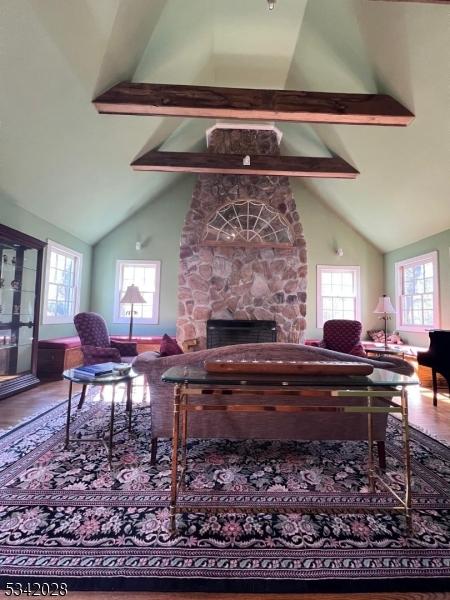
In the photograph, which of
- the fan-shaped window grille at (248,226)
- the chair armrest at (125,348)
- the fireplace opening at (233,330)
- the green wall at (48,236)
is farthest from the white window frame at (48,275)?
the fireplace opening at (233,330)

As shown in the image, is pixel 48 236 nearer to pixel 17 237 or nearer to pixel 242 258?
pixel 17 237

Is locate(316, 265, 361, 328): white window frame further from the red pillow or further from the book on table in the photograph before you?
the book on table

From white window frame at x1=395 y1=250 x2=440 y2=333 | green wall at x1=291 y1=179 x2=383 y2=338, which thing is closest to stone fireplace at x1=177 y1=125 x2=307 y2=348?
green wall at x1=291 y1=179 x2=383 y2=338

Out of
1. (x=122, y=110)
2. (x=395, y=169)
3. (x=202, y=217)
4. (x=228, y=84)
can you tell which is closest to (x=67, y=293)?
(x=202, y=217)

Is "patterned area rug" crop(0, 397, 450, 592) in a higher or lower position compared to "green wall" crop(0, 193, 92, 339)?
lower

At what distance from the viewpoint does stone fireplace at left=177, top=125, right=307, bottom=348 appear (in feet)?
19.5

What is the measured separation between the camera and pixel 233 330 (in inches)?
229

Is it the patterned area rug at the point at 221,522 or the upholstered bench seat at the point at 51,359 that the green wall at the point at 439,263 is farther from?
the upholstered bench seat at the point at 51,359

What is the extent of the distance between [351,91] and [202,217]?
3.27 m

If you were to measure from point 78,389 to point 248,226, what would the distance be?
13.9 ft

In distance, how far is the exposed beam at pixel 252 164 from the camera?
4.95 m

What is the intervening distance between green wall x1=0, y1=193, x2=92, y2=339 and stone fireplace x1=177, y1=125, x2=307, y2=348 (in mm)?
2167

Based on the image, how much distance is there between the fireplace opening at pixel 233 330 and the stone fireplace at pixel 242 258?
0.46 ft

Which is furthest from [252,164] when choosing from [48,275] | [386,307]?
[48,275]
